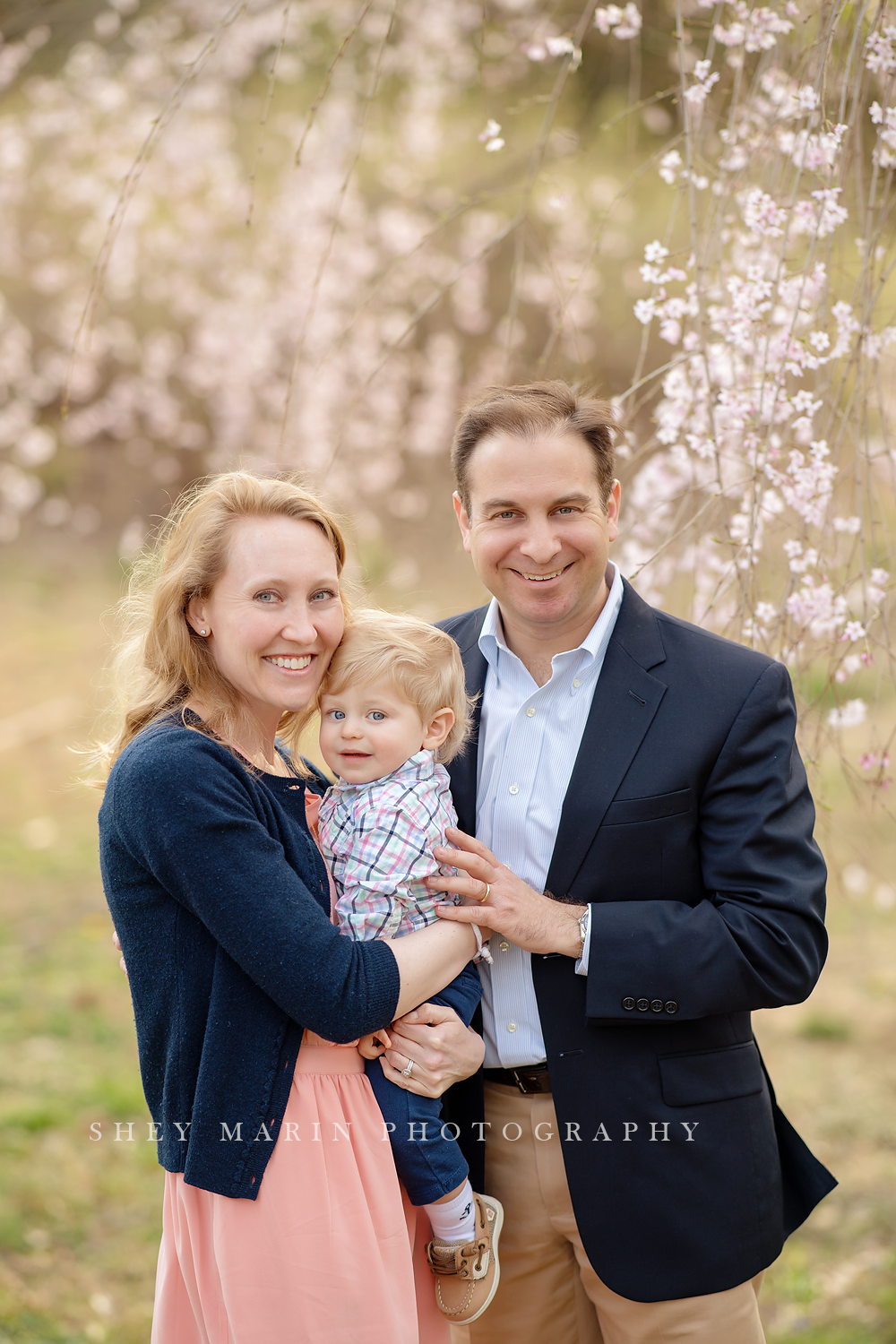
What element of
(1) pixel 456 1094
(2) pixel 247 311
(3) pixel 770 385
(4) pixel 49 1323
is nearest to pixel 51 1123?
(4) pixel 49 1323

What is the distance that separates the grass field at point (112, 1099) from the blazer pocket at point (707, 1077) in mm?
403

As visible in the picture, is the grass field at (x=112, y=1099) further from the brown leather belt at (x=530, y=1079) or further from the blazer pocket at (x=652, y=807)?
the brown leather belt at (x=530, y=1079)

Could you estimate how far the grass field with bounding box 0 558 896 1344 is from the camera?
9.88ft

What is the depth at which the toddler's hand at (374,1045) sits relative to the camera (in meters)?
1.67

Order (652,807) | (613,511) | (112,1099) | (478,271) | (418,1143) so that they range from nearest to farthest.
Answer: (418,1143), (652,807), (613,511), (112,1099), (478,271)

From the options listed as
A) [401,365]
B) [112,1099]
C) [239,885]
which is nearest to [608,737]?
[239,885]

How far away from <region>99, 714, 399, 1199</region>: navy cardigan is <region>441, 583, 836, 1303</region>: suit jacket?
39cm

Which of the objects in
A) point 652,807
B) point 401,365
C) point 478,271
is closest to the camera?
point 652,807

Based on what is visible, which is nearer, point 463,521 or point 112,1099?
point 463,521

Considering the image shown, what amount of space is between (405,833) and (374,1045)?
0.33m

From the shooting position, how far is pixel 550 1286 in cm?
195

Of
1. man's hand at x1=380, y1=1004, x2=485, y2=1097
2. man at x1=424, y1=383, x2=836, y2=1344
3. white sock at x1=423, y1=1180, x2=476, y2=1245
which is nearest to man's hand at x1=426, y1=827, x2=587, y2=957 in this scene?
man at x1=424, y1=383, x2=836, y2=1344

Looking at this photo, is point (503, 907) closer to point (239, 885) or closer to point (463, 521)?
point (239, 885)

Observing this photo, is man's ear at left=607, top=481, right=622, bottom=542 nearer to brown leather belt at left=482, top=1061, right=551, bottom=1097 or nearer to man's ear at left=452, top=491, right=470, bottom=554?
man's ear at left=452, top=491, right=470, bottom=554
